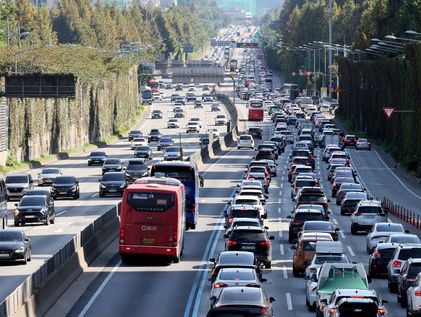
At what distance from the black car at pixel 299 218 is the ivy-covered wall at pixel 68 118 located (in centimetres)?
5939

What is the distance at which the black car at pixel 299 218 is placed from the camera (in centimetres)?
6056

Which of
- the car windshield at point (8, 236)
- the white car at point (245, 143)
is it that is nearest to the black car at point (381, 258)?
the car windshield at point (8, 236)

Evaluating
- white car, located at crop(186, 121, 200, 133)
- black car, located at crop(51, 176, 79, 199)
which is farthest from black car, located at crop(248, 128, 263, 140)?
black car, located at crop(51, 176, 79, 199)

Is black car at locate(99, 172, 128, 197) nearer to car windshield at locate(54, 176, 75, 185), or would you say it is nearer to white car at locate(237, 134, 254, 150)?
car windshield at locate(54, 176, 75, 185)

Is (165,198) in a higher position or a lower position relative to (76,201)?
higher

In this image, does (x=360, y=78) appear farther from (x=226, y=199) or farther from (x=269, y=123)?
(x=226, y=199)

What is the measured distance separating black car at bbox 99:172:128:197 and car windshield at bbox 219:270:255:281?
157 ft

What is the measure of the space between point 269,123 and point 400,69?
62340 mm

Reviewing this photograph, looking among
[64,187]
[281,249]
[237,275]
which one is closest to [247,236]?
[281,249]

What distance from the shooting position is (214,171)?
4434 inches

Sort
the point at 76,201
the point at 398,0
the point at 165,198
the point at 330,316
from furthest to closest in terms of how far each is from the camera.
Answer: the point at 398,0 → the point at 76,201 → the point at 165,198 → the point at 330,316

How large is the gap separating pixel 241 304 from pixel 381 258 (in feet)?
54.0

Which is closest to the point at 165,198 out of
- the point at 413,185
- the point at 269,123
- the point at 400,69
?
the point at 413,185

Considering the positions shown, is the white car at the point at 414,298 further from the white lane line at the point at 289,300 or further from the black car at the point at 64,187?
the black car at the point at 64,187
